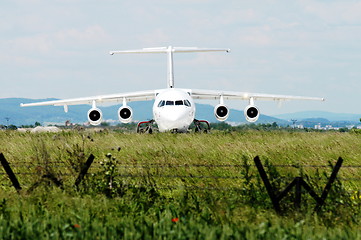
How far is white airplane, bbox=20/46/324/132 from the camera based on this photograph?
91.6 feet

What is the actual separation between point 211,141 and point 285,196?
41.2ft

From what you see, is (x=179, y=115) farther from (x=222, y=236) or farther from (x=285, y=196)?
(x=222, y=236)

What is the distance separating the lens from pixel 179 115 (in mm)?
27422

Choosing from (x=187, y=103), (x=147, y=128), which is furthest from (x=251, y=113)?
(x=147, y=128)

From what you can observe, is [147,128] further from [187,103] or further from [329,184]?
[329,184]

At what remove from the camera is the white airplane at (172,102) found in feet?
91.6

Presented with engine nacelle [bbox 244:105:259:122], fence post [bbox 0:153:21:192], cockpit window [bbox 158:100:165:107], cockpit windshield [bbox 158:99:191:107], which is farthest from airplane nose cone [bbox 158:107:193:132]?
fence post [bbox 0:153:21:192]

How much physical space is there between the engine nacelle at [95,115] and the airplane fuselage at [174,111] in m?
5.28

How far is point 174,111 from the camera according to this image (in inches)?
1078

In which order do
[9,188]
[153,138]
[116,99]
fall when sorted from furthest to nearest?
[116,99]
[153,138]
[9,188]

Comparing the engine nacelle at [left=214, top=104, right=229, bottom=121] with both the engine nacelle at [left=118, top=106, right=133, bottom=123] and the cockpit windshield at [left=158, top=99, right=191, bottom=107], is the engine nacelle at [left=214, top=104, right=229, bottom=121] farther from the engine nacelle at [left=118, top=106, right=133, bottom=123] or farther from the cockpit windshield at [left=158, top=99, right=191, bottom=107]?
the engine nacelle at [left=118, top=106, right=133, bottom=123]

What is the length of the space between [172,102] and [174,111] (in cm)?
75

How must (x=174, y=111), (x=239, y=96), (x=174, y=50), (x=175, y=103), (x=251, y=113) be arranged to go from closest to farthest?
(x=174, y=111), (x=175, y=103), (x=251, y=113), (x=239, y=96), (x=174, y=50)

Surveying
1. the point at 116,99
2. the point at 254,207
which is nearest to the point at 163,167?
the point at 254,207
